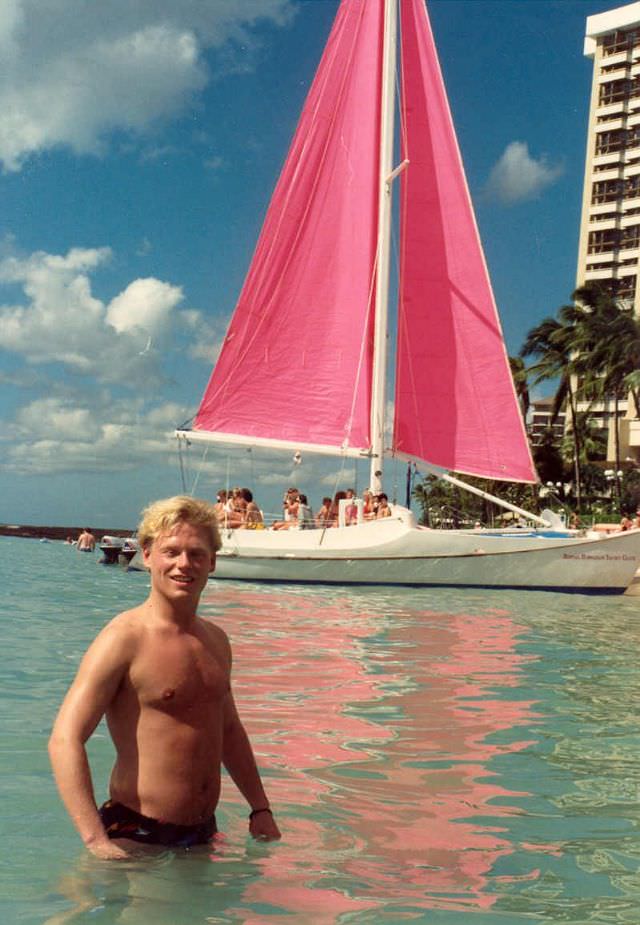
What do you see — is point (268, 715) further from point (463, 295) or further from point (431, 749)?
point (463, 295)

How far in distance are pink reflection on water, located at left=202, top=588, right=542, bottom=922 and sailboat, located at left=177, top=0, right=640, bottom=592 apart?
1075 cm

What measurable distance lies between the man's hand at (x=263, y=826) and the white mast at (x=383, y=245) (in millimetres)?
20105

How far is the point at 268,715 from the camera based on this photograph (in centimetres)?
720

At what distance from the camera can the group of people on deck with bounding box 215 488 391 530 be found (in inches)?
942

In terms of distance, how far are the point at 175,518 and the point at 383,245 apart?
2199 centimetres

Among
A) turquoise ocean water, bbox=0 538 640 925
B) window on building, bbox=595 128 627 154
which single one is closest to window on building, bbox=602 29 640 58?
window on building, bbox=595 128 627 154

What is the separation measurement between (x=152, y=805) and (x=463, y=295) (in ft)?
72.4

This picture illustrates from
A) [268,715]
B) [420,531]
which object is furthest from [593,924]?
[420,531]

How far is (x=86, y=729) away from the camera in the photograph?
338 centimetres

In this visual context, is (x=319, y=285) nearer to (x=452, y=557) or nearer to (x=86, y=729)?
(x=452, y=557)

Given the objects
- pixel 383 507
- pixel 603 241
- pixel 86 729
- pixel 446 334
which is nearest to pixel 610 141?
pixel 603 241

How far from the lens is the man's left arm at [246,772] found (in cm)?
386

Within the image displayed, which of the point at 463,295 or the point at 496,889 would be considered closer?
the point at 496,889

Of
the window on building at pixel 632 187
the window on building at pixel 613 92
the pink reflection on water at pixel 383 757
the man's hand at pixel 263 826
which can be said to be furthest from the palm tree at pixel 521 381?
the man's hand at pixel 263 826
